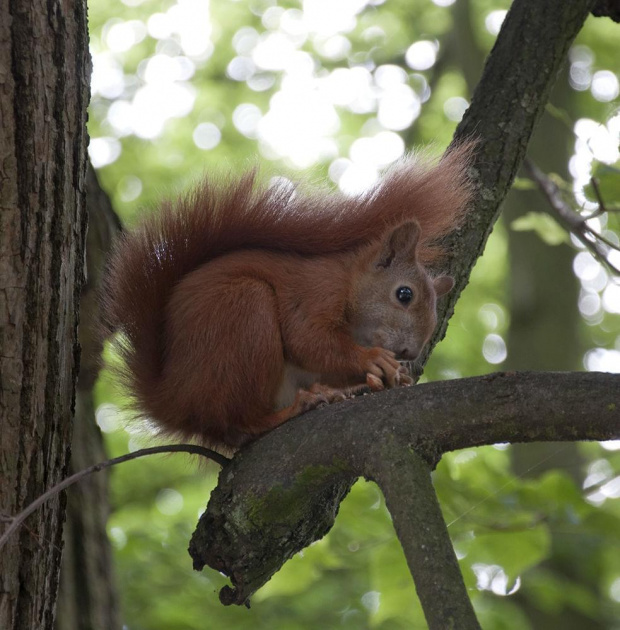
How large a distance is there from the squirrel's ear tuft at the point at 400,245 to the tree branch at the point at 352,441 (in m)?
0.70

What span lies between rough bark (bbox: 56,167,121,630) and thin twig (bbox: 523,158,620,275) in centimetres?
127

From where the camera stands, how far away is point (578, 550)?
3.31 meters

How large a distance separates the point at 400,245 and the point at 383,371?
398 millimetres

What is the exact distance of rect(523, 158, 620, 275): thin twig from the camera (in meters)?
2.10

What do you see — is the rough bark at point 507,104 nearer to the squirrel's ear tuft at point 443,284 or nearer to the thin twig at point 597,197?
the squirrel's ear tuft at point 443,284

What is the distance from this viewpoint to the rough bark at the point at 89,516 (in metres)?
2.36

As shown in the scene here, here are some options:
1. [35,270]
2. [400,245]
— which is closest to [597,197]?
[400,245]

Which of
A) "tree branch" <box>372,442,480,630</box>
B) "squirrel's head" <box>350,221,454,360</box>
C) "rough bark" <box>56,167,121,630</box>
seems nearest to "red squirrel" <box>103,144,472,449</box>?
"squirrel's head" <box>350,221,454,360</box>

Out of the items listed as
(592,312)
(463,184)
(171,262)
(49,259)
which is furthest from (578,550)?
(592,312)

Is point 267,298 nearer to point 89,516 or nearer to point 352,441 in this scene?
point 352,441

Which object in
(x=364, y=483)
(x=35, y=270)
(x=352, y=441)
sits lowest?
(x=364, y=483)

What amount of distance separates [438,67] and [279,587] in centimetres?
506

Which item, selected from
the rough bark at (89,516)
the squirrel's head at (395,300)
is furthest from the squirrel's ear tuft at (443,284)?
the rough bark at (89,516)

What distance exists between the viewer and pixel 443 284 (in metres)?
2.18
